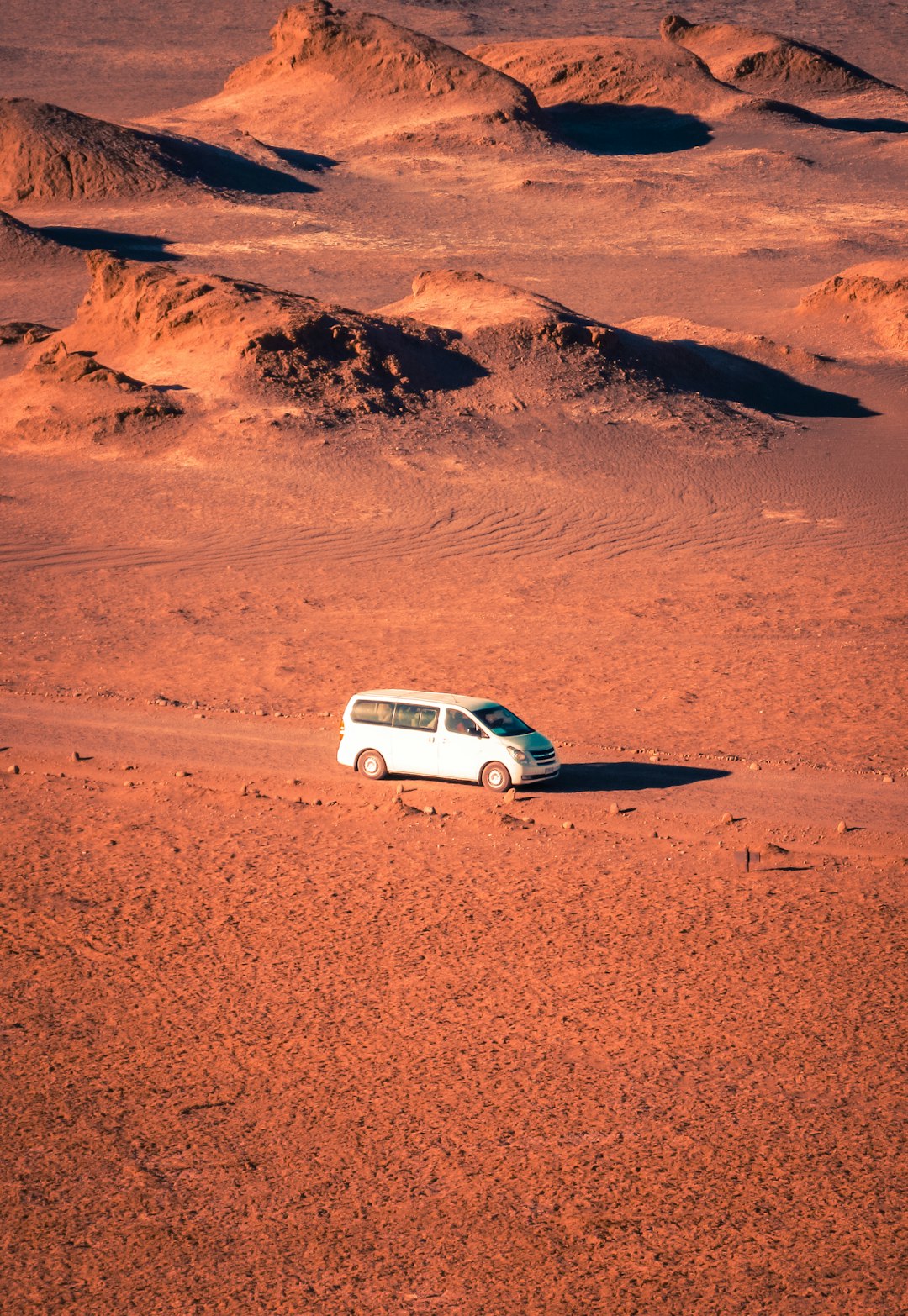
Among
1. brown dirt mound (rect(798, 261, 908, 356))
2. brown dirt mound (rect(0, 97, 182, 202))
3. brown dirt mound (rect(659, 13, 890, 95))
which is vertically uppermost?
brown dirt mound (rect(659, 13, 890, 95))

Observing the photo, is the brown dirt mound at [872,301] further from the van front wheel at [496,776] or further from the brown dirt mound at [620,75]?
the van front wheel at [496,776]

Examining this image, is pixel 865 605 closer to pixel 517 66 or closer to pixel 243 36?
pixel 517 66

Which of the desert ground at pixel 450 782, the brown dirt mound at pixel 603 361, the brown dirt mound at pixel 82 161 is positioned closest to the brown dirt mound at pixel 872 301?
the desert ground at pixel 450 782

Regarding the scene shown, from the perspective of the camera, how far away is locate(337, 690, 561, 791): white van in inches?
706

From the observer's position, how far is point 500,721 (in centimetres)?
1816

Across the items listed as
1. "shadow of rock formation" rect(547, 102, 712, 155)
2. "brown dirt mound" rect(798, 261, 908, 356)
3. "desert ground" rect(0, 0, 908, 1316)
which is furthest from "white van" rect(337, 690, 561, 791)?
"shadow of rock formation" rect(547, 102, 712, 155)

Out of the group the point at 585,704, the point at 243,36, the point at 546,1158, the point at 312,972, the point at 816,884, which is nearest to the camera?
the point at 546,1158

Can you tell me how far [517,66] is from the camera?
292ft

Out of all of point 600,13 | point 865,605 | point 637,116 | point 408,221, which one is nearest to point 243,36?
point 600,13

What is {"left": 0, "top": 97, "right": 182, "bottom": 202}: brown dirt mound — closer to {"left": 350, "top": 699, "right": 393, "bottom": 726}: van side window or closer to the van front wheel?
{"left": 350, "top": 699, "right": 393, "bottom": 726}: van side window

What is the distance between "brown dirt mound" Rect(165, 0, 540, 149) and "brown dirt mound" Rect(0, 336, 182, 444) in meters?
40.1

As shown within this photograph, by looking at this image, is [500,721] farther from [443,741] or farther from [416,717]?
[416,717]

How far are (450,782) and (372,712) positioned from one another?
1509 mm

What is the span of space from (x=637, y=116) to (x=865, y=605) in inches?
2486
